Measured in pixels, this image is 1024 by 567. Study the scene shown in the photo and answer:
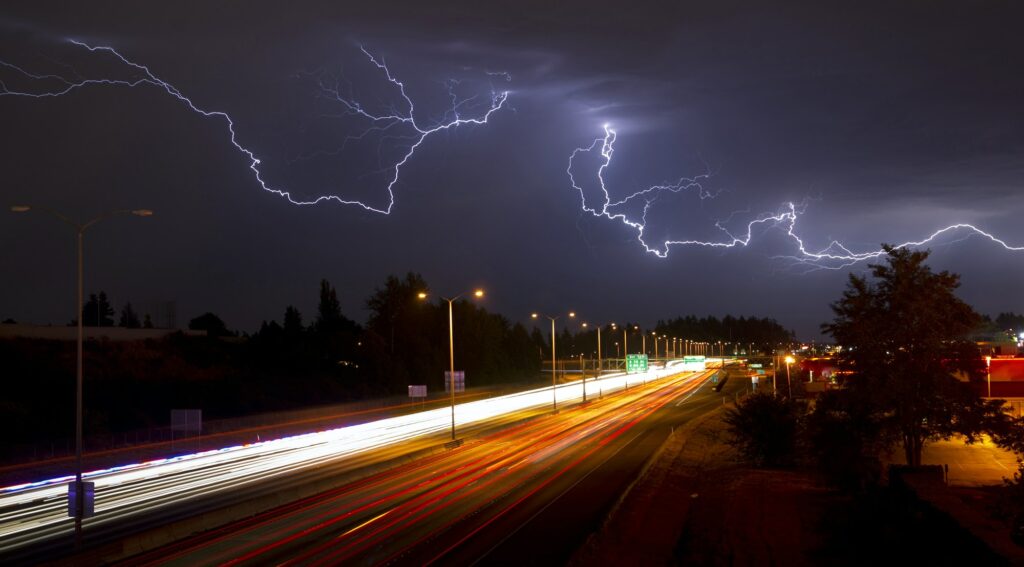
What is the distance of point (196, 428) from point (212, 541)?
23521mm

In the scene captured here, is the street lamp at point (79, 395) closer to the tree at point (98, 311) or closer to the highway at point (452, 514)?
the highway at point (452, 514)

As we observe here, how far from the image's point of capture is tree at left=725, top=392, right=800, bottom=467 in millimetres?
36188

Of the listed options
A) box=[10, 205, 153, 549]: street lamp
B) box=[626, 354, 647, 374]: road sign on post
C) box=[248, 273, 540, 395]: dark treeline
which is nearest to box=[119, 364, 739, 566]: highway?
box=[10, 205, 153, 549]: street lamp

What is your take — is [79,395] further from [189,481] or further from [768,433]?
[768,433]

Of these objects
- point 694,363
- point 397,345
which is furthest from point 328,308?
point 694,363

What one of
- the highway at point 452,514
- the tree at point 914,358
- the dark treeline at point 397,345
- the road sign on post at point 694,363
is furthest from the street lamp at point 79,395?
the road sign on post at point 694,363

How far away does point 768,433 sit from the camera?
36188 millimetres

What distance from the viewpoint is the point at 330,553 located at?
1838cm

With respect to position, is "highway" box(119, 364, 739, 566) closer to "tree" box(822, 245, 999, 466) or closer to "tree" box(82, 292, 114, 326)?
"tree" box(822, 245, 999, 466)

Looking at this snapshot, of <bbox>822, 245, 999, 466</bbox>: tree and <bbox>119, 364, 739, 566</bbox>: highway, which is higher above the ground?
<bbox>822, 245, 999, 466</bbox>: tree

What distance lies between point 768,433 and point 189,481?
72.7 ft

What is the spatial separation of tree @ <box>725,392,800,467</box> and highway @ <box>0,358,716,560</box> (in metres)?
14.9

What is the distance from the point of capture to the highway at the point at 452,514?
18.4m

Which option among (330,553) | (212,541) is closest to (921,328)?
(330,553)
